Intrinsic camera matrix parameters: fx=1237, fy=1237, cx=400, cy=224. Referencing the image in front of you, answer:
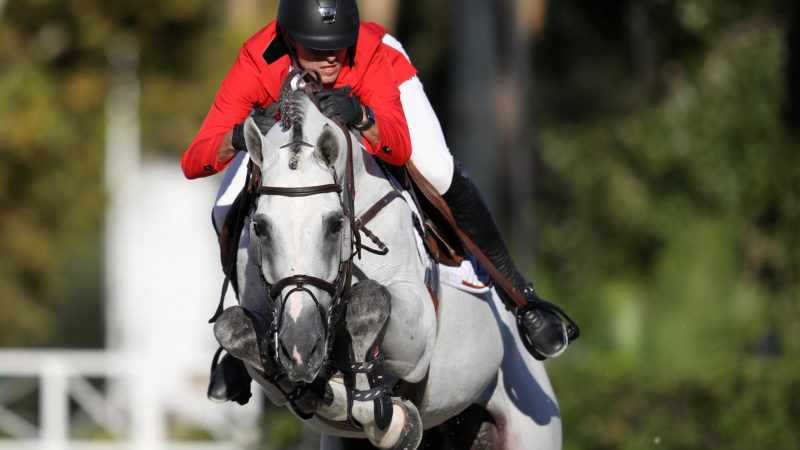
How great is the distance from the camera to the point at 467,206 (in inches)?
222

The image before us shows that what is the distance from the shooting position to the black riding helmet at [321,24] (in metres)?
4.79

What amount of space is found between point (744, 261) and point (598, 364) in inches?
131

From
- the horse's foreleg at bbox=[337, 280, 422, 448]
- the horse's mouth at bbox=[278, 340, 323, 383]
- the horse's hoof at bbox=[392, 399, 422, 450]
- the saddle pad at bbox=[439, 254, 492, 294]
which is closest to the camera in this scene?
the horse's mouth at bbox=[278, 340, 323, 383]

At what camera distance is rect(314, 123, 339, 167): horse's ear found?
442 cm

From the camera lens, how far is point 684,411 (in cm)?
1066

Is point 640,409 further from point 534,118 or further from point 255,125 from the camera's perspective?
point 534,118

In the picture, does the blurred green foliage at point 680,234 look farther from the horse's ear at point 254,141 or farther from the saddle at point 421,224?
the horse's ear at point 254,141

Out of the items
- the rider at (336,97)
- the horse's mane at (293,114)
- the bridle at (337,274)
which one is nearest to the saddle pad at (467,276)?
the rider at (336,97)

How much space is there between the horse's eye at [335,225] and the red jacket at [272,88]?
1.66 ft

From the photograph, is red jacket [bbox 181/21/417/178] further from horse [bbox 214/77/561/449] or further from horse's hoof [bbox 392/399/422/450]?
horse's hoof [bbox 392/399/422/450]

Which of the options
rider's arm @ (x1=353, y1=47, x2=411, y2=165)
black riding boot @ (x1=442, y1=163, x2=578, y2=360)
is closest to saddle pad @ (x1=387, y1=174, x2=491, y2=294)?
black riding boot @ (x1=442, y1=163, x2=578, y2=360)

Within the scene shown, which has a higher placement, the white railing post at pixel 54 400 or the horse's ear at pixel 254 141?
the horse's ear at pixel 254 141

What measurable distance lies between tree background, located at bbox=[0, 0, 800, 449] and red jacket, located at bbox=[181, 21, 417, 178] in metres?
6.33

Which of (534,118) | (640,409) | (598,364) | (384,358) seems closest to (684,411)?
(640,409)
